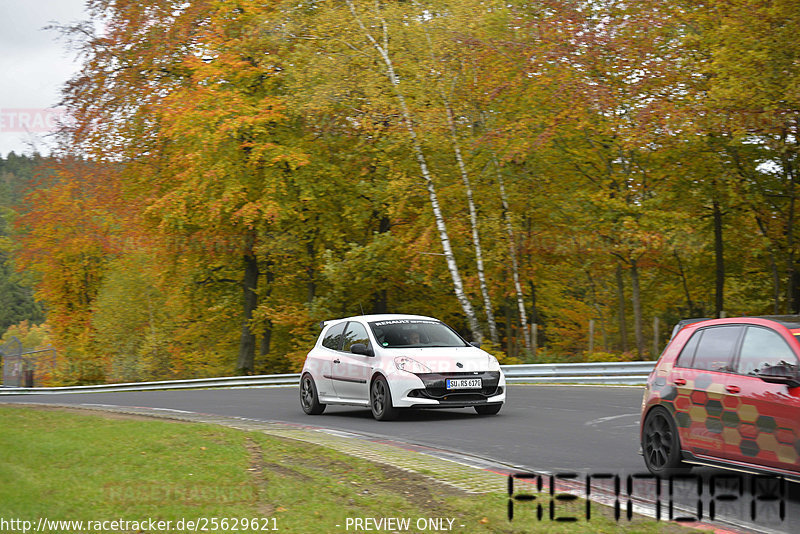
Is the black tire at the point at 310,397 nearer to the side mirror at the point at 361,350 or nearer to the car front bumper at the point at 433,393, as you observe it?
the side mirror at the point at 361,350

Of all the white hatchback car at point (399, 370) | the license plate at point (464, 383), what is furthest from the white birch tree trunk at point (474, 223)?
the license plate at point (464, 383)

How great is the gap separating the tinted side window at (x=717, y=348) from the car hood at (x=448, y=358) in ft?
19.4

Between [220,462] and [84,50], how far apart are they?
102 ft

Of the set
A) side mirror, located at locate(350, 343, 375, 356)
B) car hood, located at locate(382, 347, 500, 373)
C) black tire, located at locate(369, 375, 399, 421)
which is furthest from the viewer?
side mirror, located at locate(350, 343, 375, 356)

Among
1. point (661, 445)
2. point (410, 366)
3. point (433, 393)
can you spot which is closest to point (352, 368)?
point (410, 366)

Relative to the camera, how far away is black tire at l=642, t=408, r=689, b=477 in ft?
29.8

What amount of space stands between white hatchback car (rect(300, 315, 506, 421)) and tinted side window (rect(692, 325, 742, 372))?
6.04 m

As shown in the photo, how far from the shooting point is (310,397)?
17250 mm

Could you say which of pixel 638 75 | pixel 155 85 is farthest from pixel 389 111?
pixel 155 85

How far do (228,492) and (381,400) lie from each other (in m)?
7.36

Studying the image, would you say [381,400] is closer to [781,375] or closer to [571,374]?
[781,375]

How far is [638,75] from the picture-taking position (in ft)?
99.2

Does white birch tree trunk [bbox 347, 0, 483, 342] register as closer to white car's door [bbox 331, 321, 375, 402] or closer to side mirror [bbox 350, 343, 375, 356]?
white car's door [bbox 331, 321, 375, 402]

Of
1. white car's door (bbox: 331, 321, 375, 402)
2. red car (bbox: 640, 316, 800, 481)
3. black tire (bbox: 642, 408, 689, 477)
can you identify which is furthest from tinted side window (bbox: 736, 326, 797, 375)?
white car's door (bbox: 331, 321, 375, 402)
